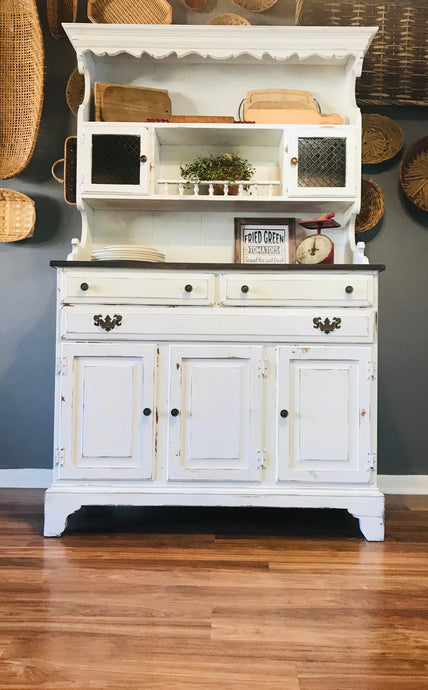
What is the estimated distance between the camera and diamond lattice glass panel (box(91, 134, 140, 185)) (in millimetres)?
2285

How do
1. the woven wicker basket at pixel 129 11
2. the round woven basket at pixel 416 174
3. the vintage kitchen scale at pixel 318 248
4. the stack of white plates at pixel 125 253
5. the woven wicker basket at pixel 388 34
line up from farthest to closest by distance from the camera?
1. the round woven basket at pixel 416 174
2. the woven wicker basket at pixel 129 11
3. the woven wicker basket at pixel 388 34
4. the vintage kitchen scale at pixel 318 248
5. the stack of white plates at pixel 125 253

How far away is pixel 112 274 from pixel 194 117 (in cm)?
86

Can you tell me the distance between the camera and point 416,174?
2.62 metres

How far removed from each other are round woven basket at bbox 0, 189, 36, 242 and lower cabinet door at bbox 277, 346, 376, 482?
1.39 meters

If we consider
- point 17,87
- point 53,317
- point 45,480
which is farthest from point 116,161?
point 45,480

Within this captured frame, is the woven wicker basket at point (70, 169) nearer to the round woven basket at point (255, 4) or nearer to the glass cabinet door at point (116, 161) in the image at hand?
the glass cabinet door at point (116, 161)

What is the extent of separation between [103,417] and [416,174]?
5.98 ft

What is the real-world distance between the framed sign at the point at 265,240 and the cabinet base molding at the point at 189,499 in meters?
1.04

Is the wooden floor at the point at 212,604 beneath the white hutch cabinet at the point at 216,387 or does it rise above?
beneath

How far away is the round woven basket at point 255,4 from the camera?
101 inches

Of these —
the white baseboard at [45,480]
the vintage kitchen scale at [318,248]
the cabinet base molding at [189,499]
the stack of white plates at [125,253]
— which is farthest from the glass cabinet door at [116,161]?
the white baseboard at [45,480]

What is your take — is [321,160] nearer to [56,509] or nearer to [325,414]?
[325,414]

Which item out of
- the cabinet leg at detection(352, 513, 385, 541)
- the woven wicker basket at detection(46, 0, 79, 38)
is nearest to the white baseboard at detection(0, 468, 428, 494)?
the cabinet leg at detection(352, 513, 385, 541)

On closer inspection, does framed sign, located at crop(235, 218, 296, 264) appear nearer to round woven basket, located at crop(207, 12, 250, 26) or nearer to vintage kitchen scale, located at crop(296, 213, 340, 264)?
vintage kitchen scale, located at crop(296, 213, 340, 264)
